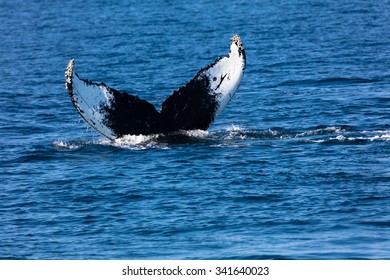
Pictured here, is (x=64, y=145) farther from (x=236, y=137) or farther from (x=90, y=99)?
(x=236, y=137)

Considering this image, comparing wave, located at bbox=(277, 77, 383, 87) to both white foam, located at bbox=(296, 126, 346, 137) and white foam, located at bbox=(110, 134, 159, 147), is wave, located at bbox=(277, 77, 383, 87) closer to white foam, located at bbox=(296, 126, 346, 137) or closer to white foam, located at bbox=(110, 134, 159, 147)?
white foam, located at bbox=(296, 126, 346, 137)

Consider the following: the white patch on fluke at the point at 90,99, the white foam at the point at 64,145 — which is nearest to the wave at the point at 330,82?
the white foam at the point at 64,145

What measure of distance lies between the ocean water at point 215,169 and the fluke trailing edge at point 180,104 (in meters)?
0.41

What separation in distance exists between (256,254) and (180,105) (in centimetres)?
775

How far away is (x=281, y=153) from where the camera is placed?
2495cm

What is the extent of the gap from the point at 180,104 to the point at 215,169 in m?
2.12

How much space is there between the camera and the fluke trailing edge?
81.8 feet

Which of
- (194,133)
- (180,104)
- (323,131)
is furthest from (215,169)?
(323,131)

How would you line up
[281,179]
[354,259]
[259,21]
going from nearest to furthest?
[354,259]
[281,179]
[259,21]

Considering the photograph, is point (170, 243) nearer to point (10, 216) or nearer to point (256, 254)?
point (256, 254)

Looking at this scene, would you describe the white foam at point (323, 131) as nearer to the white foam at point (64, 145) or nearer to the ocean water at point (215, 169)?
the ocean water at point (215, 169)

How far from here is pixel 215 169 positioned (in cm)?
2386

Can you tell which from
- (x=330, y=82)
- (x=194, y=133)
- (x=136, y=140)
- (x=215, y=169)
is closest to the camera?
(x=215, y=169)

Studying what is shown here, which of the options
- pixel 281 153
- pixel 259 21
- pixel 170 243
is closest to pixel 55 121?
pixel 281 153
